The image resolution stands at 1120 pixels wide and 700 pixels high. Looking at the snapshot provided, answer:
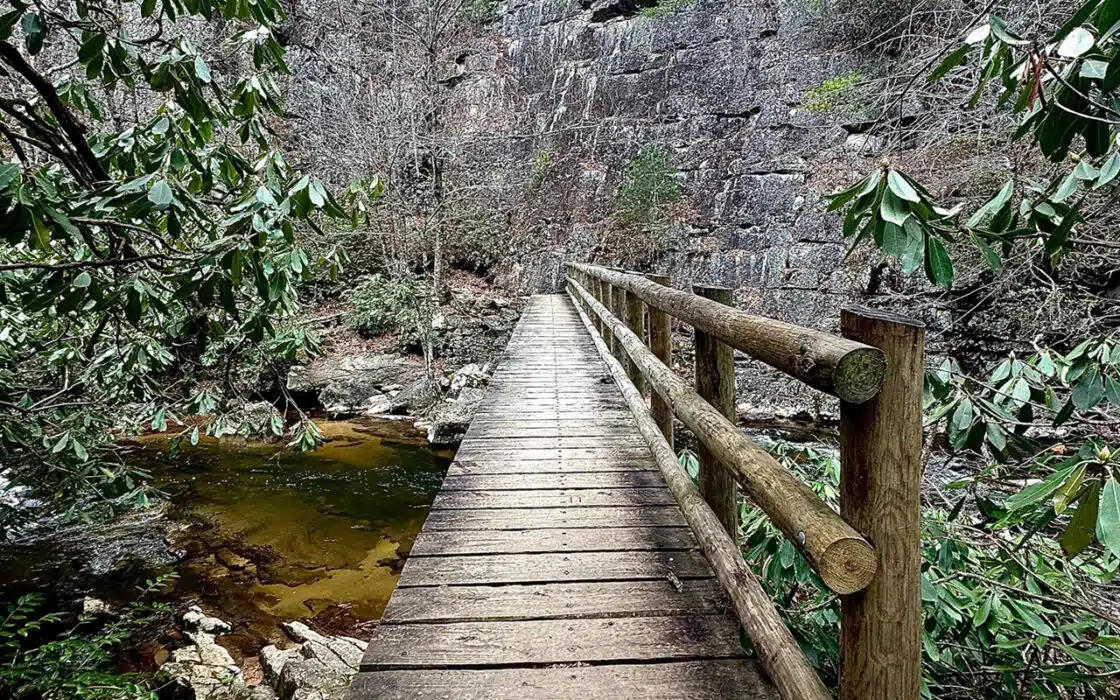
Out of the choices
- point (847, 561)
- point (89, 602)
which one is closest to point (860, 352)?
point (847, 561)

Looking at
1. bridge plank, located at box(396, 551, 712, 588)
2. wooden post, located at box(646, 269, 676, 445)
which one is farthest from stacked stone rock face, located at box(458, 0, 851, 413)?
bridge plank, located at box(396, 551, 712, 588)

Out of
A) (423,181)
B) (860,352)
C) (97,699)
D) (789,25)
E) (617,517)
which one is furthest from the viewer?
(789,25)

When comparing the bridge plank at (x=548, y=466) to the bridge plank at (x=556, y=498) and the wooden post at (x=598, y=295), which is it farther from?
the wooden post at (x=598, y=295)

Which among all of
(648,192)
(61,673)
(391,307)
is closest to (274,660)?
(61,673)

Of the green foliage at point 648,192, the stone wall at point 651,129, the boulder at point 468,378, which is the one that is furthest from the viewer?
the green foliage at point 648,192

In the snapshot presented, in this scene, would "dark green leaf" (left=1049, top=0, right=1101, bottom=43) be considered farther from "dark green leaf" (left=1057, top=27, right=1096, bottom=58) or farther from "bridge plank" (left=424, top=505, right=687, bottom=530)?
"bridge plank" (left=424, top=505, right=687, bottom=530)

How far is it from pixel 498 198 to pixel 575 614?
1599 cm

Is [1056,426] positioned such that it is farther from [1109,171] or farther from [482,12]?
[482,12]

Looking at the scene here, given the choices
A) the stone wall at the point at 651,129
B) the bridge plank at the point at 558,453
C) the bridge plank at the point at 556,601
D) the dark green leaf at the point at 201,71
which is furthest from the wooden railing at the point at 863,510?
the stone wall at the point at 651,129

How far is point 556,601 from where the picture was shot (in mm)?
1781

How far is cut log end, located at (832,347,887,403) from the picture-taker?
94cm

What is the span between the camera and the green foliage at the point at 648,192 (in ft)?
49.6

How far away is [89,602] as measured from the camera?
4.67m

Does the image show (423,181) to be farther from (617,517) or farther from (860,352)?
(860,352)
